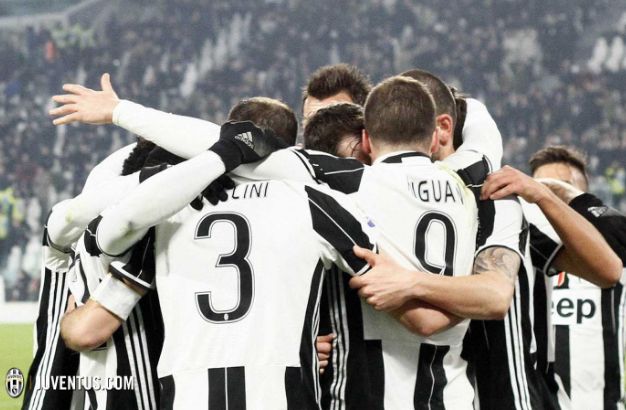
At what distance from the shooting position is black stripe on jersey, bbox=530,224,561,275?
2631 mm

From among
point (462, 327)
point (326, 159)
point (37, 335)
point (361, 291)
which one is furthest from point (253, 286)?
point (37, 335)

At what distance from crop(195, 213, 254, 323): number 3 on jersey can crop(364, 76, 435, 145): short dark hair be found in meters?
0.49

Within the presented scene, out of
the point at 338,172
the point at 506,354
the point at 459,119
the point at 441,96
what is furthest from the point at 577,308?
the point at 338,172

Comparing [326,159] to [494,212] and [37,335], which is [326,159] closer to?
[494,212]

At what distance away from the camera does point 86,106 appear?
244 centimetres

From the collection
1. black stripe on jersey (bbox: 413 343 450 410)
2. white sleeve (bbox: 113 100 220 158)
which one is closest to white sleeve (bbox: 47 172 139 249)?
white sleeve (bbox: 113 100 220 158)

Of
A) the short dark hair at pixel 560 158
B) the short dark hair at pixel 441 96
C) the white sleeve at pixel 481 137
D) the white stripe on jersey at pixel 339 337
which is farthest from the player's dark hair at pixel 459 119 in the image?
the short dark hair at pixel 560 158

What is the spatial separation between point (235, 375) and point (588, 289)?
2.39 meters

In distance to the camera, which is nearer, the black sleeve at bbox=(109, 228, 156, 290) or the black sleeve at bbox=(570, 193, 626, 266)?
the black sleeve at bbox=(109, 228, 156, 290)

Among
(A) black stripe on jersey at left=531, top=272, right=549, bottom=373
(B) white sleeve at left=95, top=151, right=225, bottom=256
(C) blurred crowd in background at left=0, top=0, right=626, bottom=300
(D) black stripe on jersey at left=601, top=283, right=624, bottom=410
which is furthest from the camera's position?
(C) blurred crowd in background at left=0, top=0, right=626, bottom=300

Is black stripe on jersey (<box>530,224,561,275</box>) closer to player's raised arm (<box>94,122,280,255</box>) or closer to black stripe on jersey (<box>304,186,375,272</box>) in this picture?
black stripe on jersey (<box>304,186,375,272</box>)

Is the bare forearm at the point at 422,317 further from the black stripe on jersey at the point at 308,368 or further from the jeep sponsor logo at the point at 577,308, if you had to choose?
the jeep sponsor logo at the point at 577,308

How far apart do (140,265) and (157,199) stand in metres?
0.23

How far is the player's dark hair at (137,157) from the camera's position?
2.55 m
